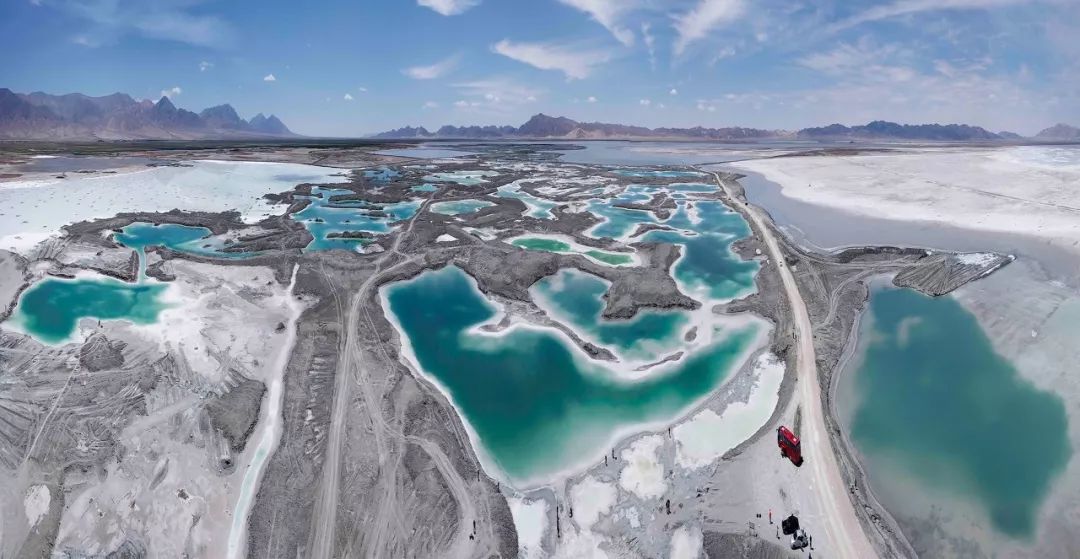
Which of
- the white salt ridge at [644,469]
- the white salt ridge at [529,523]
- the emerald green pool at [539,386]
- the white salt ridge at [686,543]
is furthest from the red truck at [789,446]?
the white salt ridge at [529,523]

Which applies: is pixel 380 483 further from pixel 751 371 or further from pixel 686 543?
pixel 751 371

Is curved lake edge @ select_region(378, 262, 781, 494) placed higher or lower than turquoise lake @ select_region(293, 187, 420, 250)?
lower

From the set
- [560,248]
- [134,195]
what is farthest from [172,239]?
[560,248]

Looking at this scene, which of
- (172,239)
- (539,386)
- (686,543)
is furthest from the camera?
(172,239)

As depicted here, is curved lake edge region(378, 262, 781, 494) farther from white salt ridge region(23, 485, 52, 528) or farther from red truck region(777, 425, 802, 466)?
white salt ridge region(23, 485, 52, 528)

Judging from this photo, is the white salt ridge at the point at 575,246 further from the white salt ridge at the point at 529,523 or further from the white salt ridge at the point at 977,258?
the white salt ridge at the point at 977,258

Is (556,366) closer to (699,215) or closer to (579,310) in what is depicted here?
(579,310)

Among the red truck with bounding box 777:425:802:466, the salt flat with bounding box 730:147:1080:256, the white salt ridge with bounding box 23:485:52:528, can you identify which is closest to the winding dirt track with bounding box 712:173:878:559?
the red truck with bounding box 777:425:802:466
